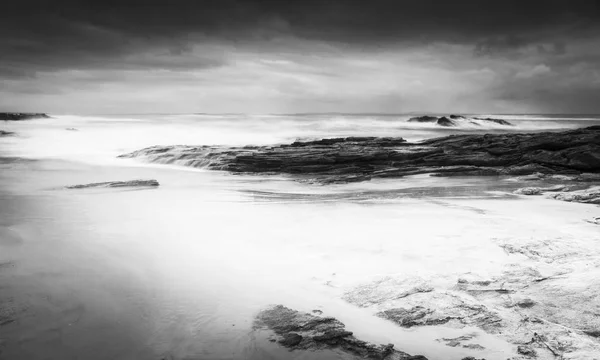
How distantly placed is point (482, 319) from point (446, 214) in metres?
4.88

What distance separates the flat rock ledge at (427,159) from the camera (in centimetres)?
1503

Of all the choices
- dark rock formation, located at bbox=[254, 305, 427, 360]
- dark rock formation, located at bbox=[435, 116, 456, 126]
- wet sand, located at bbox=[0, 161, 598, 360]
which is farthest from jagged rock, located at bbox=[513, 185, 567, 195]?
dark rock formation, located at bbox=[435, 116, 456, 126]

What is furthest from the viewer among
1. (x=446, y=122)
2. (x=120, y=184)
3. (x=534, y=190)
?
(x=446, y=122)

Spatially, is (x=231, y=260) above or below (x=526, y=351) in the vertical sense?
above

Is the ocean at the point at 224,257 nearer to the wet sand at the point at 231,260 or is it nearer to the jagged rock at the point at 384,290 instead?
the wet sand at the point at 231,260

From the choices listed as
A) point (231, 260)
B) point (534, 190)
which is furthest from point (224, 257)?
point (534, 190)

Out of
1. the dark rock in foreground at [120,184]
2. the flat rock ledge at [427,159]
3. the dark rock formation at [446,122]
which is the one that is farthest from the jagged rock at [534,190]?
the dark rock formation at [446,122]

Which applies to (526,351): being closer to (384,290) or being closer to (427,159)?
(384,290)

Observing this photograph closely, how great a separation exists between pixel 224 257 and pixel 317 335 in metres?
2.75

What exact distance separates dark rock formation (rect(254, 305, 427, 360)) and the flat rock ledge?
9.69 m

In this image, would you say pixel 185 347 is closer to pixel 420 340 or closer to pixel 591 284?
pixel 420 340

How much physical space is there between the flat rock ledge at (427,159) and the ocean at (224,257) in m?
2.62

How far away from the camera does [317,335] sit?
4.39m

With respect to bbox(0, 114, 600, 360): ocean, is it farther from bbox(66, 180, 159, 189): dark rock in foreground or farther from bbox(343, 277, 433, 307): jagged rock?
bbox(66, 180, 159, 189): dark rock in foreground
